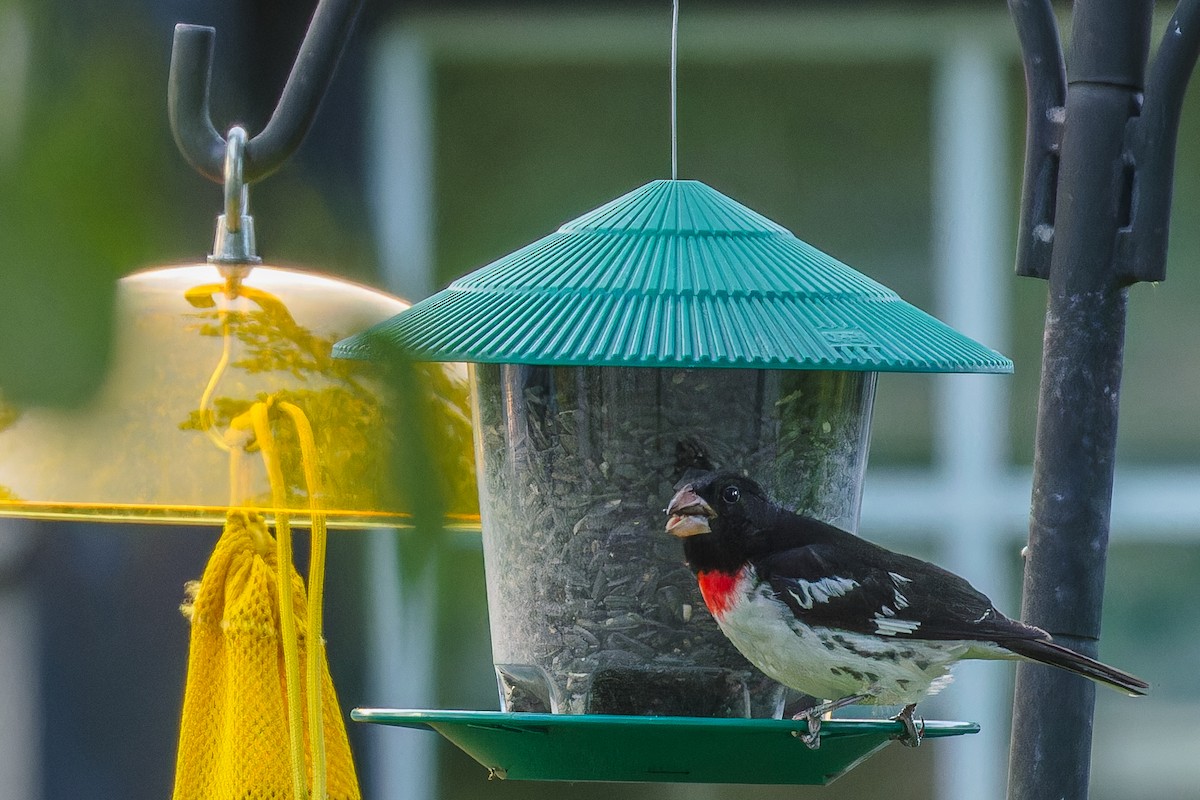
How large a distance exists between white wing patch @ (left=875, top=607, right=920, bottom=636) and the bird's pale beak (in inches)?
9.9

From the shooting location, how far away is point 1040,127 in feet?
6.37

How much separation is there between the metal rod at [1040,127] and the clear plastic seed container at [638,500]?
37 cm

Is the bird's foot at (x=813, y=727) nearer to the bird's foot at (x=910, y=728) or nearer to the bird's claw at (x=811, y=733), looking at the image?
the bird's claw at (x=811, y=733)

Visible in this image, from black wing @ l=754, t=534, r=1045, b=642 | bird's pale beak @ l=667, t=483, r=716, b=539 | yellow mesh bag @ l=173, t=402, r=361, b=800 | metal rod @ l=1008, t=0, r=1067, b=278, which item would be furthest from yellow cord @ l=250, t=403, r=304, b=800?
metal rod @ l=1008, t=0, r=1067, b=278

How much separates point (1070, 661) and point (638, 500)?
63cm

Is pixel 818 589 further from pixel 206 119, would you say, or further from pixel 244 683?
pixel 206 119

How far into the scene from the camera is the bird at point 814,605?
1.98 metres

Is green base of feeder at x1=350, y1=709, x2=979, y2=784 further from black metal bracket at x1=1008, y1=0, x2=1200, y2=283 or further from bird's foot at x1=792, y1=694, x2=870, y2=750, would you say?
black metal bracket at x1=1008, y1=0, x2=1200, y2=283

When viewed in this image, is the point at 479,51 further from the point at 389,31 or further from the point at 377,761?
the point at 377,761

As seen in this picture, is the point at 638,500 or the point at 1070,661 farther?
the point at 638,500

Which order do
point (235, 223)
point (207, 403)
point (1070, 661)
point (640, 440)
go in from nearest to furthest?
point (207, 403)
point (235, 223)
point (1070, 661)
point (640, 440)

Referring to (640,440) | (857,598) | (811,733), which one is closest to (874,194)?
(640,440)

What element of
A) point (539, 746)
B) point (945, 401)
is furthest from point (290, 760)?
point (945, 401)

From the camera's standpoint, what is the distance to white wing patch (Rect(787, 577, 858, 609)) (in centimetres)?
200
